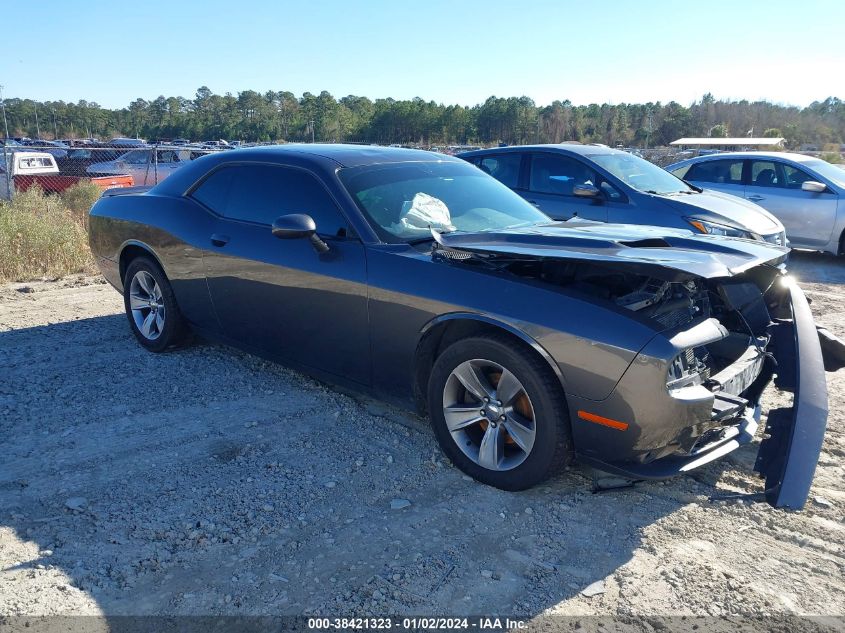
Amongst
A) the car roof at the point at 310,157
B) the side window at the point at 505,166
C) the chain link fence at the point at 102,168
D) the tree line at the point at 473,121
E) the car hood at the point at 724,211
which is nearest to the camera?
the car roof at the point at 310,157

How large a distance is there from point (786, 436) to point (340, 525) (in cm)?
207

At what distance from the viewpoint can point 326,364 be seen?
4.20 m

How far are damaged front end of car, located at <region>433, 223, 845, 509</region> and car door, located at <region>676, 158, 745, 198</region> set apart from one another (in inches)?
276

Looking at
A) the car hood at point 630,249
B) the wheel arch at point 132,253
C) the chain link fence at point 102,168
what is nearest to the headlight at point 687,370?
the car hood at point 630,249

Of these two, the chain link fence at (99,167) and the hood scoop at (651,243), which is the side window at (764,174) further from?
the hood scoop at (651,243)

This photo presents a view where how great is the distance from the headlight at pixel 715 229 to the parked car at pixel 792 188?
3.31 m

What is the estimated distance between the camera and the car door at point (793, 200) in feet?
31.2

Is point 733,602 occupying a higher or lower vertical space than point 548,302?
lower

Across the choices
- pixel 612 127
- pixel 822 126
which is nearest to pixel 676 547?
pixel 612 127

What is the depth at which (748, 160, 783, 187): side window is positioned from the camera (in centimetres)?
1004

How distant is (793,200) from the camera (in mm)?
9703

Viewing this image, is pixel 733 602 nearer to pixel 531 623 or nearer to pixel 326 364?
pixel 531 623

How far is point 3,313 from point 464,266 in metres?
5.37

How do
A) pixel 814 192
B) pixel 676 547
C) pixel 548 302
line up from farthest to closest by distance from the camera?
pixel 814 192
pixel 548 302
pixel 676 547
